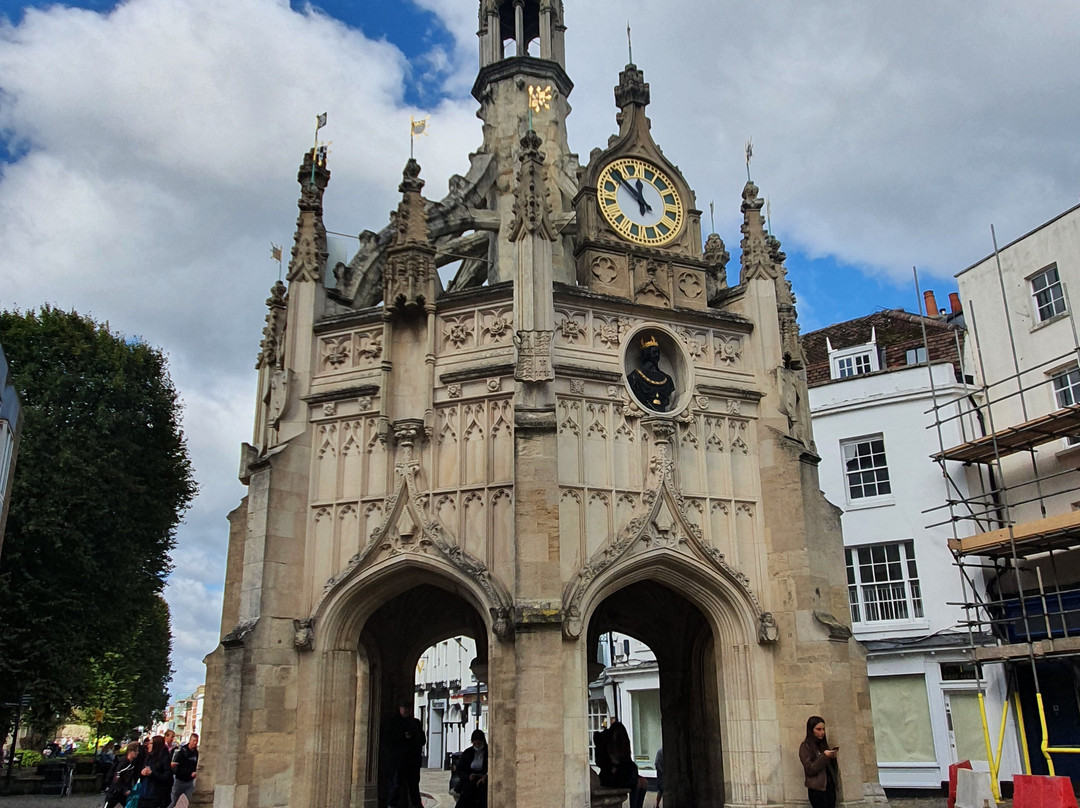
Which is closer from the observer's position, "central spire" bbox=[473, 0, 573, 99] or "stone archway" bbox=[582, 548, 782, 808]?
"stone archway" bbox=[582, 548, 782, 808]

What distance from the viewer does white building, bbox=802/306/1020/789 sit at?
2366 cm

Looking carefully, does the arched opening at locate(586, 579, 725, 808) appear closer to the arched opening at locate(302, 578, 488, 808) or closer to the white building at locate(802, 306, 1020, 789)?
the arched opening at locate(302, 578, 488, 808)

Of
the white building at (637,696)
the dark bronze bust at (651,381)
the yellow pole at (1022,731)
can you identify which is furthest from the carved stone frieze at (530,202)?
the white building at (637,696)

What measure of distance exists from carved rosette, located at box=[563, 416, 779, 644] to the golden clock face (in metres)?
4.05

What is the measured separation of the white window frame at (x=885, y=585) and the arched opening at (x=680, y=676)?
26.3 ft

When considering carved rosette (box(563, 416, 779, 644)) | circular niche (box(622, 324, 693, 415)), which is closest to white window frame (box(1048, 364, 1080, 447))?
circular niche (box(622, 324, 693, 415))

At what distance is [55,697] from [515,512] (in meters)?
16.0

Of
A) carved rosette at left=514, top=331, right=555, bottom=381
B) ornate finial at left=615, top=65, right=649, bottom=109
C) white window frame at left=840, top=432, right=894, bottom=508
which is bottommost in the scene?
carved rosette at left=514, top=331, right=555, bottom=381

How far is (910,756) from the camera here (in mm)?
24062

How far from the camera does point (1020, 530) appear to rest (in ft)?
65.8

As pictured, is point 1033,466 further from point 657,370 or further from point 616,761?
point 616,761

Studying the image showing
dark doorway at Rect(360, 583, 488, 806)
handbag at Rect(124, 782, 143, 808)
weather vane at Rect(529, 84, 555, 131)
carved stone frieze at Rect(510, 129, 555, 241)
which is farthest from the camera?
weather vane at Rect(529, 84, 555, 131)

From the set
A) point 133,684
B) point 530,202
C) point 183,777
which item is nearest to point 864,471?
point 530,202

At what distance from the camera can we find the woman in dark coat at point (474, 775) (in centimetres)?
1567
